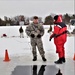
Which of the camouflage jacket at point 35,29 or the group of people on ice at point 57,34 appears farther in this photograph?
the camouflage jacket at point 35,29

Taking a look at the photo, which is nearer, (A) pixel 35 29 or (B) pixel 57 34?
(B) pixel 57 34

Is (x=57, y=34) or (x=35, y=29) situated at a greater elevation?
(x=35, y=29)

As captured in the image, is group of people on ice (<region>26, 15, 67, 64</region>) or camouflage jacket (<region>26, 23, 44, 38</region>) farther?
camouflage jacket (<region>26, 23, 44, 38</region>)

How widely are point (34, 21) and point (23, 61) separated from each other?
1557mm

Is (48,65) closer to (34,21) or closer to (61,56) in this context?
(61,56)

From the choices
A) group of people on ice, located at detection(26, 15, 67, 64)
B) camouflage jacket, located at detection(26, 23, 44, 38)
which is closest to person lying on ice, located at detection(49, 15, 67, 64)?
group of people on ice, located at detection(26, 15, 67, 64)

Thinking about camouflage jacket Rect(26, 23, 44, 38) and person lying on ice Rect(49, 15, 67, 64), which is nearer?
person lying on ice Rect(49, 15, 67, 64)

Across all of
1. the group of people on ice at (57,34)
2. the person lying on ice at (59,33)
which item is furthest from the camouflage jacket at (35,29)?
the person lying on ice at (59,33)

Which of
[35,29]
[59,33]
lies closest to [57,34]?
[59,33]

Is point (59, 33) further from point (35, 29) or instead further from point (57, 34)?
point (35, 29)

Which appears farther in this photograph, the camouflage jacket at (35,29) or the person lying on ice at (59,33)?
the camouflage jacket at (35,29)

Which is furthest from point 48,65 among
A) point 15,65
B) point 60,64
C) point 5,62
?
point 5,62

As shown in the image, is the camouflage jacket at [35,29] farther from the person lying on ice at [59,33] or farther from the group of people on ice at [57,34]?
the person lying on ice at [59,33]

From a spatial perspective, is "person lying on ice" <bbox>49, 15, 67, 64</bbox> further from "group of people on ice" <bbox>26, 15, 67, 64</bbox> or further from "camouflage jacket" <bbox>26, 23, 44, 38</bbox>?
"camouflage jacket" <bbox>26, 23, 44, 38</bbox>
